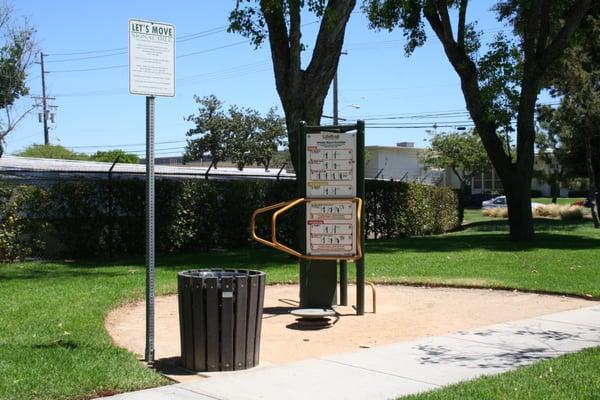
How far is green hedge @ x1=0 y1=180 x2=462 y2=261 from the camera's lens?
15.4 metres

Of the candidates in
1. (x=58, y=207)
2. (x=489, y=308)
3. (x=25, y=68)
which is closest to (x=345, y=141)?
(x=489, y=308)

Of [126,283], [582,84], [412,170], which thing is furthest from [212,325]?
[412,170]

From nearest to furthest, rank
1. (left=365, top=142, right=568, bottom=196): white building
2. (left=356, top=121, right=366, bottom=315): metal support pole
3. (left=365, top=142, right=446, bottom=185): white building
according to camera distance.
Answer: (left=356, top=121, right=366, bottom=315): metal support pole < (left=365, top=142, right=568, bottom=196): white building < (left=365, top=142, right=446, bottom=185): white building

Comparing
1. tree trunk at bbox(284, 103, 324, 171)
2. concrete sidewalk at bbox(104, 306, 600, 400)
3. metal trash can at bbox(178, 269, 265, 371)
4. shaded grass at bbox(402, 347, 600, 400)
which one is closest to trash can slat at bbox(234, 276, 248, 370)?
metal trash can at bbox(178, 269, 265, 371)

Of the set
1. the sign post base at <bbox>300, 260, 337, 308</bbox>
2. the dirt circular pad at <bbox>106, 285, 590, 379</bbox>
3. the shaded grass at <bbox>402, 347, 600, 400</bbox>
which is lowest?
the dirt circular pad at <bbox>106, 285, 590, 379</bbox>

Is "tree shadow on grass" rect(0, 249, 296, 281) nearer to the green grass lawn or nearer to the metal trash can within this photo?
the green grass lawn

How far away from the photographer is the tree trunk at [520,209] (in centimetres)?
2080

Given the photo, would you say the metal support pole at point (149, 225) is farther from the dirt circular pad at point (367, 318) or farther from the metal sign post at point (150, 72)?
the dirt circular pad at point (367, 318)

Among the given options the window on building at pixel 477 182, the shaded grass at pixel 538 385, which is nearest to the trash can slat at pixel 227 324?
the shaded grass at pixel 538 385

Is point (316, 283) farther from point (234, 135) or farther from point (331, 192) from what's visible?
point (234, 135)

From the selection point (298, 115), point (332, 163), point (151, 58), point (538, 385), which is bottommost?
point (538, 385)

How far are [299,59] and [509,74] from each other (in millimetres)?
8395

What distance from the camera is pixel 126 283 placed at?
11.6 meters

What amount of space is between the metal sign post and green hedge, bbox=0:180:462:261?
951 centimetres
